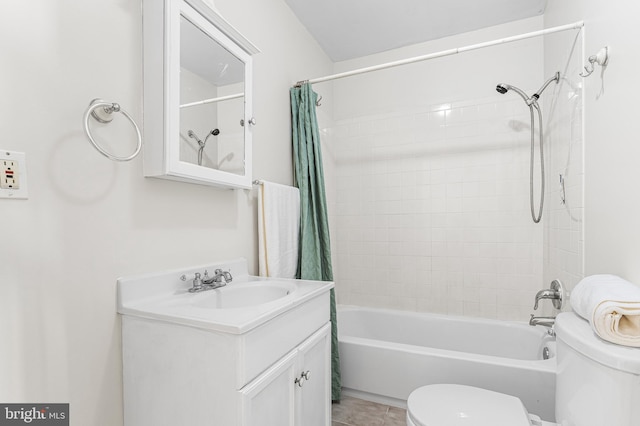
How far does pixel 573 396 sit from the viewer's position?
95 centimetres

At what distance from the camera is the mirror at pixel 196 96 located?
115 cm

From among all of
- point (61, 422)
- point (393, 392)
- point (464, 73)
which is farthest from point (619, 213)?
point (61, 422)

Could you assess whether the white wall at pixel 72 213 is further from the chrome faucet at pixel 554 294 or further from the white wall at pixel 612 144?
the chrome faucet at pixel 554 294

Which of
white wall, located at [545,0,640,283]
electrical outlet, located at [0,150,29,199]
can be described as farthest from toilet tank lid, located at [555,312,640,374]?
electrical outlet, located at [0,150,29,199]

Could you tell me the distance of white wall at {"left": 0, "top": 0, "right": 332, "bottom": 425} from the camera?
0.83m

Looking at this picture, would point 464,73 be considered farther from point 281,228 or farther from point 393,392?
point 393,392

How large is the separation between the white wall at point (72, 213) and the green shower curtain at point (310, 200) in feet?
2.62

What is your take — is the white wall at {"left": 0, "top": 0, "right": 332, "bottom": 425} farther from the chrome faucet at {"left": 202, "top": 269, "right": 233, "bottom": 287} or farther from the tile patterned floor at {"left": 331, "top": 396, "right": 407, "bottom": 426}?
the tile patterned floor at {"left": 331, "top": 396, "right": 407, "bottom": 426}

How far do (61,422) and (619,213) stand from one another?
2003mm

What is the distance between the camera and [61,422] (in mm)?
911

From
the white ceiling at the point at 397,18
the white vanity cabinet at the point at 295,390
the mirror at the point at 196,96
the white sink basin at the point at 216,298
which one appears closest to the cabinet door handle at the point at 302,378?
the white vanity cabinet at the point at 295,390

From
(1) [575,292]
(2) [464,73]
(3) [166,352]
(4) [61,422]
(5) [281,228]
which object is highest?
(2) [464,73]

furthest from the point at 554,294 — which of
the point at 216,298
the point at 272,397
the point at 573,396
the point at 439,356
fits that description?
the point at 216,298

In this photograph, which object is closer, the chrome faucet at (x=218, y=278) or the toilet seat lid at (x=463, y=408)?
the toilet seat lid at (x=463, y=408)
